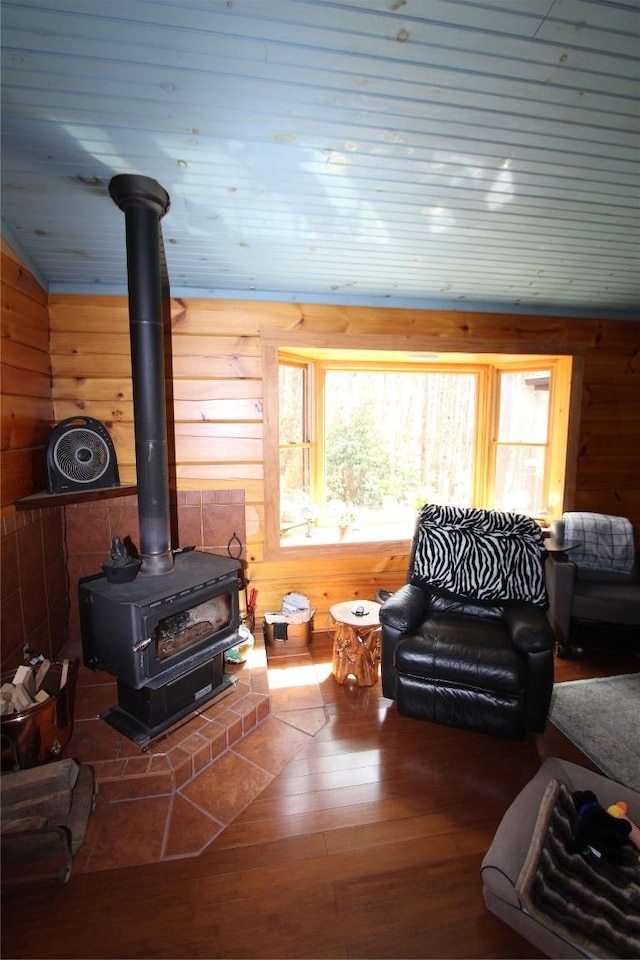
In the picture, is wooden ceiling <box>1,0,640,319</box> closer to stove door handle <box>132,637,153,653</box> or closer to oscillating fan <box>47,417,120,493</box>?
oscillating fan <box>47,417,120,493</box>

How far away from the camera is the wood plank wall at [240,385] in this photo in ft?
8.73

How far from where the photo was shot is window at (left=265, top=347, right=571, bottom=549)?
365cm

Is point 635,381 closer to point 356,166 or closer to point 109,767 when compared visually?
point 356,166

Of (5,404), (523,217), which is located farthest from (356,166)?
(5,404)

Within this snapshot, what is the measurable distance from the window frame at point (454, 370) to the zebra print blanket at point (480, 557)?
0.60 m

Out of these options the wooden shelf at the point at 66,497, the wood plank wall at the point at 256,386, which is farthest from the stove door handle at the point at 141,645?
the wood plank wall at the point at 256,386

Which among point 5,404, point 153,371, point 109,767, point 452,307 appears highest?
point 452,307

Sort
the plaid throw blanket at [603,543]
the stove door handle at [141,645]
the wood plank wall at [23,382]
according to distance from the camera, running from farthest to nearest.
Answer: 1. the plaid throw blanket at [603,543]
2. the wood plank wall at [23,382]
3. the stove door handle at [141,645]

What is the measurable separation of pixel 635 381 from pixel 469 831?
3.52m

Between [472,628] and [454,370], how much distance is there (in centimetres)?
234

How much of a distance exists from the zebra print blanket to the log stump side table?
0.43 meters

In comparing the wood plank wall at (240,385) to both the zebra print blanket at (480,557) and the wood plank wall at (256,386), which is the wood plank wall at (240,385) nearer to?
the wood plank wall at (256,386)

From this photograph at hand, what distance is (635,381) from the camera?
3.73m

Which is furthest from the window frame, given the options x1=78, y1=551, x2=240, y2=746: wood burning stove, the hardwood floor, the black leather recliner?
the hardwood floor
